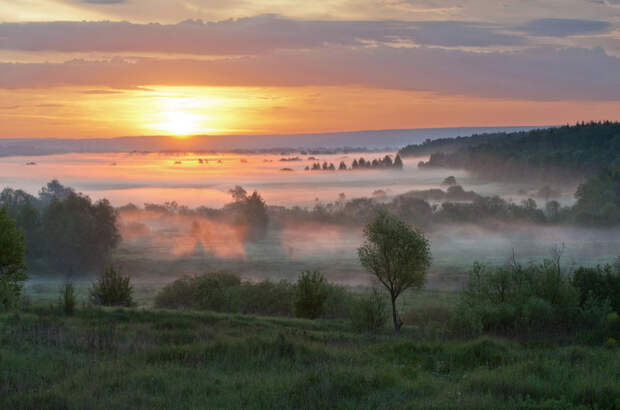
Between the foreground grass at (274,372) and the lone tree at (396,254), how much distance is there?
61.5 feet

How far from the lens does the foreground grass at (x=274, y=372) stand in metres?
14.7

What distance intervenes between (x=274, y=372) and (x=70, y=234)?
103 metres

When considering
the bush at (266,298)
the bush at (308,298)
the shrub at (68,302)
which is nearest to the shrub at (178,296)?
the bush at (266,298)

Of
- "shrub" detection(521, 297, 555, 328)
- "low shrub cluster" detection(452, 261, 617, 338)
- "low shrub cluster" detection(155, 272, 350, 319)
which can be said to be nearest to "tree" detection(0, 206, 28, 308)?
"low shrub cluster" detection(155, 272, 350, 319)

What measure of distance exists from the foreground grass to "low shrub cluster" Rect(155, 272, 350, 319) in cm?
1857

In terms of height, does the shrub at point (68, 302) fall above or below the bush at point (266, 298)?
above

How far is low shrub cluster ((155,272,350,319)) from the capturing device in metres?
43.9

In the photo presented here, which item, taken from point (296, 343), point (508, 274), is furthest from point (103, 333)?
point (508, 274)

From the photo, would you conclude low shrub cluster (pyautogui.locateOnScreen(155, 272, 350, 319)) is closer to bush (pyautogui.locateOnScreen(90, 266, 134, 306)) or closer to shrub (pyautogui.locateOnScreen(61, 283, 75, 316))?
bush (pyautogui.locateOnScreen(90, 266, 134, 306))

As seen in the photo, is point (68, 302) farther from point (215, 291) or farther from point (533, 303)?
point (215, 291)

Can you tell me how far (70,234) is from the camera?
10988 centimetres

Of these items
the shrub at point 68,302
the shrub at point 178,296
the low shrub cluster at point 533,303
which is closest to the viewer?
the shrub at point 68,302

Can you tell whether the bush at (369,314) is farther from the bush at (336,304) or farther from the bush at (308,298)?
the bush at (336,304)

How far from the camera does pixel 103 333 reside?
23.2m
